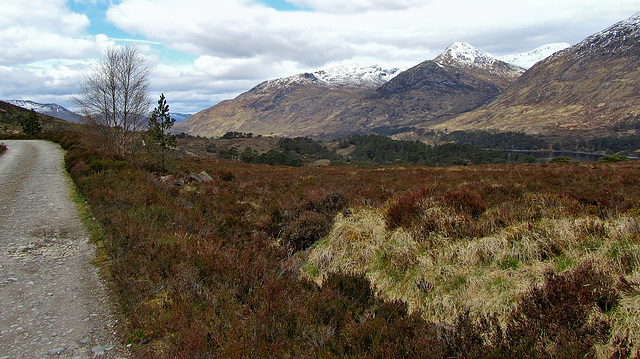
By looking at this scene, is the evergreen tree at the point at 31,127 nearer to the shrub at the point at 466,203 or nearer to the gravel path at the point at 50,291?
the gravel path at the point at 50,291

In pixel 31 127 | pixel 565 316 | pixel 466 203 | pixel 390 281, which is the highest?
pixel 31 127

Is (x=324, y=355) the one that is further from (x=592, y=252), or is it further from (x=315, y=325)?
(x=592, y=252)

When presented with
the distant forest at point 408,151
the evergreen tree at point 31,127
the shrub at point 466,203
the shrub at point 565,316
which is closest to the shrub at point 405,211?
the shrub at point 466,203

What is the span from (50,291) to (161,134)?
62.6 feet

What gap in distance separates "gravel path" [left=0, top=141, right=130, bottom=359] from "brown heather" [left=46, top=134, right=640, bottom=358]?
12.3 inches

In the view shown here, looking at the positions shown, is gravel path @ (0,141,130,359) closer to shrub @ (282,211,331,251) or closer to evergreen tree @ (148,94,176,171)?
shrub @ (282,211,331,251)

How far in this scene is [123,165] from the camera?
14445 millimetres

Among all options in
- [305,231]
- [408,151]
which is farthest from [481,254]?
[408,151]

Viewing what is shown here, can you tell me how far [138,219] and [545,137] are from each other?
736ft

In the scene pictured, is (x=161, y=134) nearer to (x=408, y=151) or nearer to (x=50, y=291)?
(x=50, y=291)

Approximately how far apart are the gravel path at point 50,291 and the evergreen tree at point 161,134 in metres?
12.8

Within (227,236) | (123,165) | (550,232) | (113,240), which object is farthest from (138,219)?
(123,165)

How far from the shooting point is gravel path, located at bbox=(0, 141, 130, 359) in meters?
3.37

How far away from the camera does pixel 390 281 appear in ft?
18.7
